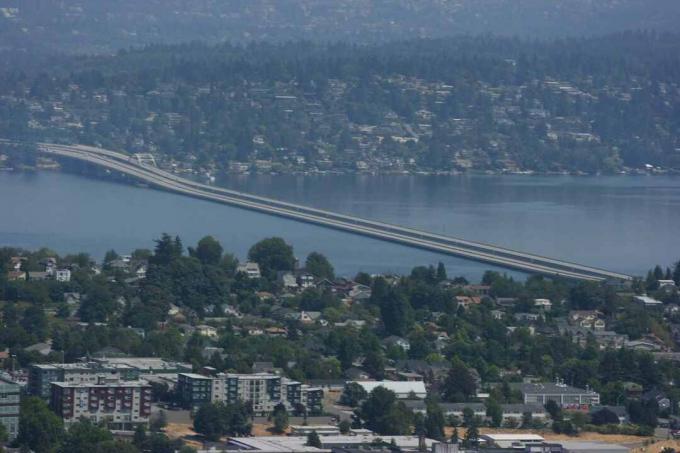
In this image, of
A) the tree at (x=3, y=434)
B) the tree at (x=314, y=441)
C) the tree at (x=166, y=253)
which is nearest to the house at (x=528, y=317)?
the tree at (x=166, y=253)

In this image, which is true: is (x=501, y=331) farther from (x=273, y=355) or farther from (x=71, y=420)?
(x=71, y=420)

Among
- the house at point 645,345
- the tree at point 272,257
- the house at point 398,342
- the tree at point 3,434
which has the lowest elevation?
the tree at point 3,434

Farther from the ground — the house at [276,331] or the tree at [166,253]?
the tree at [166,253]

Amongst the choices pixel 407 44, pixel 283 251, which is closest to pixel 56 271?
pixel 283 251

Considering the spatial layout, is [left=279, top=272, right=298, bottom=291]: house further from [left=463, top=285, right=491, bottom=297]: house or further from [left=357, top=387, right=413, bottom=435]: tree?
[left=357, top=387, right=413, bottom=435]: tree

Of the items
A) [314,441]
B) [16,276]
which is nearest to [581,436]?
[314,441]

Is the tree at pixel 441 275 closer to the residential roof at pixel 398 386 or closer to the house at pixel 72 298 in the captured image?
the house at pixel 72 298
